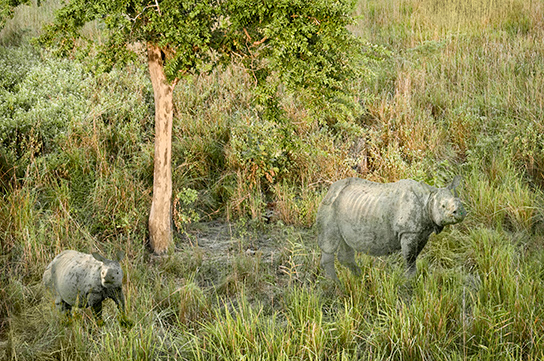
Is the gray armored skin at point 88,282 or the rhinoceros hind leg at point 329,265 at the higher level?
the gray armored skin at point 88,282

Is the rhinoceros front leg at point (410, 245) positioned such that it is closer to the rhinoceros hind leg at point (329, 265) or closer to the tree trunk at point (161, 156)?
the rhinoceros hind leg at point (329, 265)

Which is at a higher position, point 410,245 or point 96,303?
point 410,245

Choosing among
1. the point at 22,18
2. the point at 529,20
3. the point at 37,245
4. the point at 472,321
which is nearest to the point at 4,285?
the point at 37,245

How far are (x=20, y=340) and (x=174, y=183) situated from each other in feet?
9.19

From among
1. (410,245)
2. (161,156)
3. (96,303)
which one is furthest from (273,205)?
(96,303)

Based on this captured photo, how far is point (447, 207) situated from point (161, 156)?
2.77 m

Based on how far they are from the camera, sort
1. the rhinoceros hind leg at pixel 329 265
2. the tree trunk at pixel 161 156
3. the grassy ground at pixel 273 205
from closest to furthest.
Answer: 1. the grassy ground at pixel 273 205
2. the rhinoceros hind leg at pixel 329 265
3. the tree trunk at pixel 161 156

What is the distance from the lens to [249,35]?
14.3ft

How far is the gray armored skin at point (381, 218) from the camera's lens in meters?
3.52

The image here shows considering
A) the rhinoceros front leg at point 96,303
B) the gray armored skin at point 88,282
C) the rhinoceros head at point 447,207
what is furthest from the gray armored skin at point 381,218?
the rhinoceros front leg at point 96,303

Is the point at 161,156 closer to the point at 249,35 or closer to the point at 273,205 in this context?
the point at 249,35

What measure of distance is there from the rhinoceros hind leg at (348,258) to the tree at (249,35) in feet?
3.73

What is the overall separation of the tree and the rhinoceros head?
1.16 metres

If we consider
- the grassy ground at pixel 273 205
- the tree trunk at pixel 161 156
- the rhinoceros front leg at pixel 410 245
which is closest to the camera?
the grassy ground at pixel 273 205
